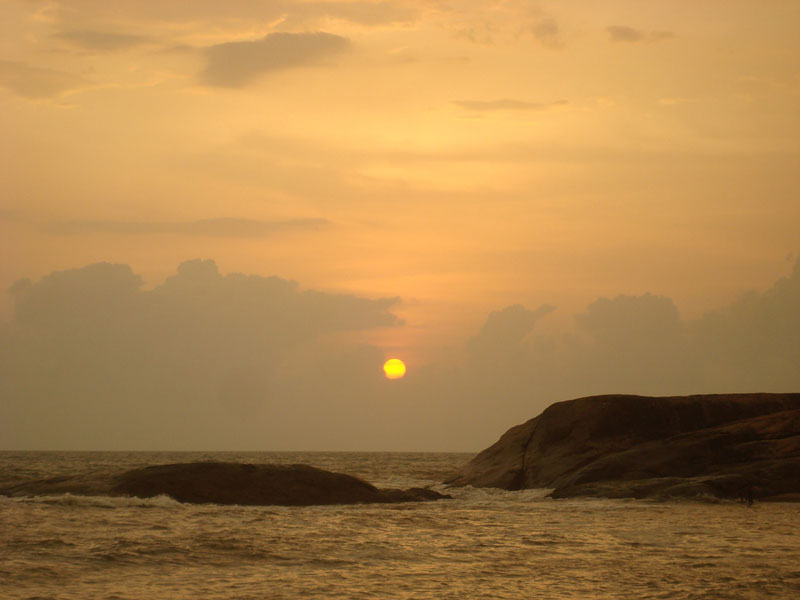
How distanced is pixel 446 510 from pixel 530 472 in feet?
36.5

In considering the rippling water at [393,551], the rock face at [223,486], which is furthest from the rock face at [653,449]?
the rock face at [223,486]

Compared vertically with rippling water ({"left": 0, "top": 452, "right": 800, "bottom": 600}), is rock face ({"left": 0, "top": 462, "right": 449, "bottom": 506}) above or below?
above

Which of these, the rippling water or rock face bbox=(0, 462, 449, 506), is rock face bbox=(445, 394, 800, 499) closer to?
the rippling water

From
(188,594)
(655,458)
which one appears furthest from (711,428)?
(188,594)

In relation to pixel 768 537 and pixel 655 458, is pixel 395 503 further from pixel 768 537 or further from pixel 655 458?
pixel 768 537

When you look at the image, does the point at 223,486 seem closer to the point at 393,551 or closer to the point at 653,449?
the point at 393,551

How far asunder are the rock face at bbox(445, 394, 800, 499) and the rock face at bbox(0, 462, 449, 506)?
331 inches

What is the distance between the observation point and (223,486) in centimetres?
3428

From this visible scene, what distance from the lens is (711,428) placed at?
136 ft

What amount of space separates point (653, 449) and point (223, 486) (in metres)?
19.3

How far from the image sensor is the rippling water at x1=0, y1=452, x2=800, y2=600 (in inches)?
637

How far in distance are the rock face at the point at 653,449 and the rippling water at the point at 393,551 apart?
329 cm

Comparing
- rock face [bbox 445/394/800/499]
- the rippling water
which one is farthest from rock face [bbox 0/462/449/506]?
rock face [bbox 445/394/800/499]

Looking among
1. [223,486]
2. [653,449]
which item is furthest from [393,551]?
[653,449]
